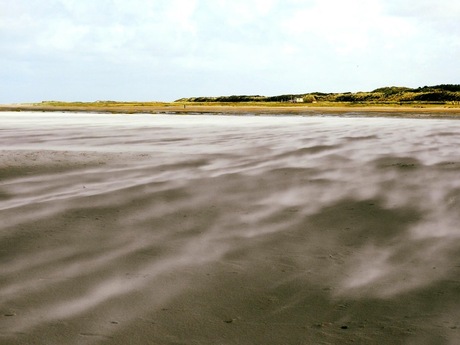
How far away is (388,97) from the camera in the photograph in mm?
101375

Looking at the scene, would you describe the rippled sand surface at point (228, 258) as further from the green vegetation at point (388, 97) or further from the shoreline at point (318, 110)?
the green vegetation at point (388, 97)

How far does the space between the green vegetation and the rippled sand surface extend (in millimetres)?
77831

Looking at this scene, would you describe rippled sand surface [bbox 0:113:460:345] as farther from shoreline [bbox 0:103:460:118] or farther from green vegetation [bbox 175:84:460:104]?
green vegetation [bbox 175:84:460:104]

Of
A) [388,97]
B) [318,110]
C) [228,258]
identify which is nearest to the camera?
[228,258]

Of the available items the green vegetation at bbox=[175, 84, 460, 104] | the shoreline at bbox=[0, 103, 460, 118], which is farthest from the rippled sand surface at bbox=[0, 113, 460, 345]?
the green vegetation at bbox=[175, 84, 460, 104]

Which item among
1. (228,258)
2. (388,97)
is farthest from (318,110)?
(388,97)

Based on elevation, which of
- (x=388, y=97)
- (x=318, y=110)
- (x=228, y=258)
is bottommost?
(x=228, y=258)

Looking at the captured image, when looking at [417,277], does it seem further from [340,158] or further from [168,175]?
[340,158]

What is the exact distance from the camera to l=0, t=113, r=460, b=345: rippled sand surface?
2516 millimetres

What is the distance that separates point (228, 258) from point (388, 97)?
4115 inches

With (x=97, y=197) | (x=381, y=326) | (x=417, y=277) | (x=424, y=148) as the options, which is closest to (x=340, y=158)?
(x=424, y=148)

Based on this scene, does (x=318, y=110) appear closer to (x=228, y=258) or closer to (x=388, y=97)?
(x=228, y=258)

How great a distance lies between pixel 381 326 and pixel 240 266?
3.88 ft

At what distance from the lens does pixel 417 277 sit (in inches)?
128
